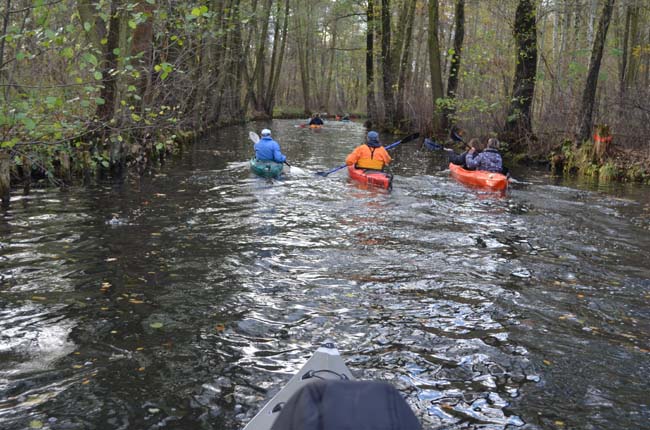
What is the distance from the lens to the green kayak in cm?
1453

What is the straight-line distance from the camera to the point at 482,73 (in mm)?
22719

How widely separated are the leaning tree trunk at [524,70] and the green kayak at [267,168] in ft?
25.1

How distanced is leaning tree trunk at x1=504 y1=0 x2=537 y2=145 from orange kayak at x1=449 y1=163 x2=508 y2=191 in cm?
444

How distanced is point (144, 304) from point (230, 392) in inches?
76.2

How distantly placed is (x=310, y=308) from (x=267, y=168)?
8.81 meters

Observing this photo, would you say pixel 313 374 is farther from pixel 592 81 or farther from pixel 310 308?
pixel 592 81

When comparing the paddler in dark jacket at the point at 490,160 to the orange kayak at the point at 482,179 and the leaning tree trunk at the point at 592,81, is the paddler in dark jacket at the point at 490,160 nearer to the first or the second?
the orange kayak at the point at 482,179

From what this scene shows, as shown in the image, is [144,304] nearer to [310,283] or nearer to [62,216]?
[310,283]

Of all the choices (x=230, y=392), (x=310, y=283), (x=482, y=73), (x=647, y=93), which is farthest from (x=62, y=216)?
(x=482, y=73)

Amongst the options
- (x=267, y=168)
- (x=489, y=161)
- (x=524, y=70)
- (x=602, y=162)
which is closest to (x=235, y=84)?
(x=524, y=70)

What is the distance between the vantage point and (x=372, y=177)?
1351 cm

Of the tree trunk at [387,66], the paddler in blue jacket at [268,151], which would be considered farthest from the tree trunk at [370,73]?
the paddler in blue jacket at [268,151]

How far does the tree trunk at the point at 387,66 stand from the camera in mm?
28891

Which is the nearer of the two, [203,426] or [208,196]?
[203,426]
